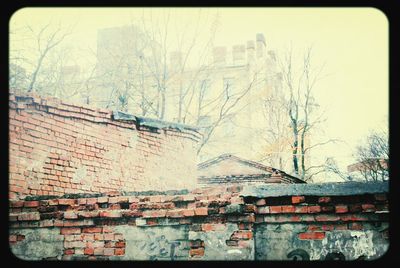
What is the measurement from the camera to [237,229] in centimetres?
423

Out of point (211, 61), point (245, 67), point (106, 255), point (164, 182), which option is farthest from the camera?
point (245, 67)

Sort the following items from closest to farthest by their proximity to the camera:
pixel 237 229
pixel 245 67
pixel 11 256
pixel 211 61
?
pixel 11 256 < pixel 237 229 < pixel 211 61 < pixel 245 67

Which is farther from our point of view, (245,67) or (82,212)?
(245,67)

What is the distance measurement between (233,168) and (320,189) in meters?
10.8

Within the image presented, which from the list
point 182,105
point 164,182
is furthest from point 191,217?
point 182,105

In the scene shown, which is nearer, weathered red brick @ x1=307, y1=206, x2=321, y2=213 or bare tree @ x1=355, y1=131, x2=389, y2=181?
weathered red brick @ x1=307, y1=206, x2=321, y2=213

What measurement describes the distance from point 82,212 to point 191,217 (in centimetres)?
131

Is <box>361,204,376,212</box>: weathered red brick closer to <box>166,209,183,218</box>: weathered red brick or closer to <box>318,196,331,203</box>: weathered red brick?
<box>318,196,331,203</box>: weathered red brick

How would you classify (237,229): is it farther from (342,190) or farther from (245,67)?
(245,67)

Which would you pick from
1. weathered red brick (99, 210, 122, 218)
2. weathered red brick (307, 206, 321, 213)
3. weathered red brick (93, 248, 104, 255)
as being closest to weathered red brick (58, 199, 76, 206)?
weathered red brick (99, 210, 122, 218)

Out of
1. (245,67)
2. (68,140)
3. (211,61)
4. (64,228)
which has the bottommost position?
(64,228)

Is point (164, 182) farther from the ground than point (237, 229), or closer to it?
farther from the ground

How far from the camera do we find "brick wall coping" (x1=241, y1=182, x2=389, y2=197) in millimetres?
4021

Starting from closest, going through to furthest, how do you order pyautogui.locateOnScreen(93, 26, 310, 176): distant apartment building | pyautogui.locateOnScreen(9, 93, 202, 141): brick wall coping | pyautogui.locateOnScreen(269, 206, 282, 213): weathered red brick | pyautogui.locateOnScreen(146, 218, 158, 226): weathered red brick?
pyautogui.locateOnScreen(269, 206, 282, 213): weathered red brick → pyautogui.locateOnScreen(146, 218, 158, 226): weathered red brick → pyautogui.locateOnScreen(9, 93, 202, 141): brick wall coping → pyautogui.locateOnScreen(93, 26, 310, 176): distant apartment building
